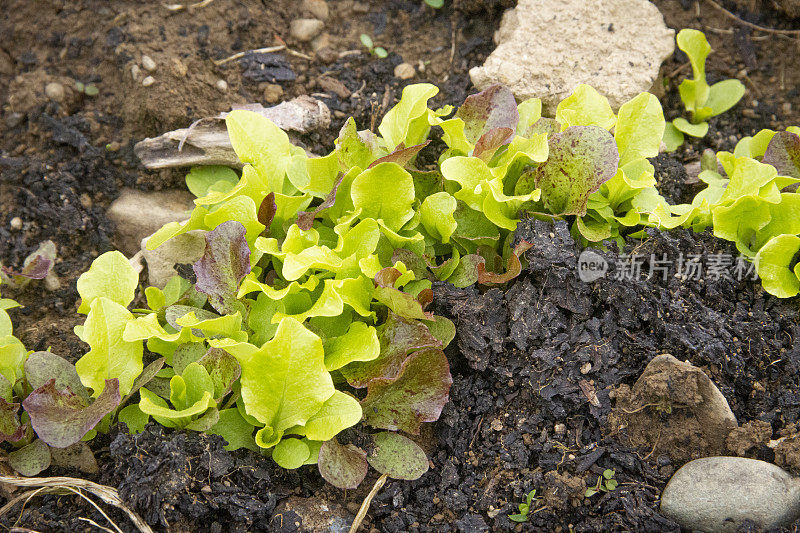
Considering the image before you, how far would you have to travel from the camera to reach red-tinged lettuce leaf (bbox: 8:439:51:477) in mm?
1607

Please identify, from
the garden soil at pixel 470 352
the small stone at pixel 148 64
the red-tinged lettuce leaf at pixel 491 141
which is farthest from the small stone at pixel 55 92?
the red-tinged lettuce leaf at pixel 491 141

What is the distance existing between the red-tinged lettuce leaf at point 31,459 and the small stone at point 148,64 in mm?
1468

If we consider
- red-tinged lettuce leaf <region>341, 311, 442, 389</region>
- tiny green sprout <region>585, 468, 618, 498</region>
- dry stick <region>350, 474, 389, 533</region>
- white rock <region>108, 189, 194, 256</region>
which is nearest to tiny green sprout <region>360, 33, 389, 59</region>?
white rock <region>108, 189, 194, 256</region>

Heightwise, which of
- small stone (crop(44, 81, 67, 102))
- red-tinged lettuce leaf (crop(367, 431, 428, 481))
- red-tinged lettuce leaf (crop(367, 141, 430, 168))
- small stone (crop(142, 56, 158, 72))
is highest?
red-tinged lettuce leaf (crop(367, 141, 430, 168))

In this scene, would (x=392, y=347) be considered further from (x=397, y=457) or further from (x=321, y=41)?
(x=321, y=41)

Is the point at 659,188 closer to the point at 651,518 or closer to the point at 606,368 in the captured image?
the point at 606,368

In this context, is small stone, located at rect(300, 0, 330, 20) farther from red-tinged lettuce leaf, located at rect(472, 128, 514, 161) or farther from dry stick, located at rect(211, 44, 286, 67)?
red-tinged lettuce leaf, located at rect(472, 128, 514, 161)

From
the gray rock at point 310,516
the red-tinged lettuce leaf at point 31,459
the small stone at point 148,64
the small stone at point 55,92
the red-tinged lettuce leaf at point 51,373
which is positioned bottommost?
the gray rock at point 310,516

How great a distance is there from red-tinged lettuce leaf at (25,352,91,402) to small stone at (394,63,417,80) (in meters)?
1.66

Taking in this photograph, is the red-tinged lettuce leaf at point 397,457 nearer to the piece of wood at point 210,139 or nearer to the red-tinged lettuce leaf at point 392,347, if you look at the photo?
the red-tinged lettuce leaf at point 392,347

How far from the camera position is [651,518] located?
155cm

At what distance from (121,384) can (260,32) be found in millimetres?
1682

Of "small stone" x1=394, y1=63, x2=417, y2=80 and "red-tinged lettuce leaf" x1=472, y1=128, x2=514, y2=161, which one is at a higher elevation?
"red-tinged lettuce leaf" x1=472, y1=128, x2=514, y2=161

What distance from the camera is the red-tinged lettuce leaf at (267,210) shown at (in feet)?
6.07
